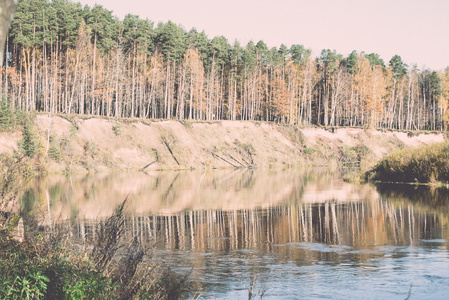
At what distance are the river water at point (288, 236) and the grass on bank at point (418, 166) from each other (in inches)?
196

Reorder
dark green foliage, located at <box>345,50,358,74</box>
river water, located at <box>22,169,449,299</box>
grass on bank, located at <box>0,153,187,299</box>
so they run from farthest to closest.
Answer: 1. dark green foliage, located at <box>345,50,358,74</box>
2. river water, located at <box>22,169,449,299</box>
3. grass on bank, located at <box>0,153,187,299</box>

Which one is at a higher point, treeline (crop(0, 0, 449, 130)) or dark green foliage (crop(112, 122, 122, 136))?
treeline (crop(0, 0, 449, 130))

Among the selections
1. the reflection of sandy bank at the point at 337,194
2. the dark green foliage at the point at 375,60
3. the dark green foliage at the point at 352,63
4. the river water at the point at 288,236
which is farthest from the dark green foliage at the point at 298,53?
the river water at the point at 288,236

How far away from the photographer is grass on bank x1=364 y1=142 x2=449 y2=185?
3881 centimetres

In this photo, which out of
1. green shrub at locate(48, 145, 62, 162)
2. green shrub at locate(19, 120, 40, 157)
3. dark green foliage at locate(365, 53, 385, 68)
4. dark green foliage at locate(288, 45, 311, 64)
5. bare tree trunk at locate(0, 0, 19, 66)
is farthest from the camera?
dark green foliage at locate(365, 53, 385, 68)

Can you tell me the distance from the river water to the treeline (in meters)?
42.5

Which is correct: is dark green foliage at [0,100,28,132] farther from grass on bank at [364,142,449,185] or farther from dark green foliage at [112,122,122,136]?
grass on bank at [364,142,449,185]

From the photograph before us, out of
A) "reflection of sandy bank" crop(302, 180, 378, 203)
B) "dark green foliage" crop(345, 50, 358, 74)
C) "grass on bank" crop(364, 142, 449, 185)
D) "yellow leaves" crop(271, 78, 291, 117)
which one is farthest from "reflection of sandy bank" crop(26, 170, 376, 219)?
"dark green foliage" crop(345, 50, 358, 74)

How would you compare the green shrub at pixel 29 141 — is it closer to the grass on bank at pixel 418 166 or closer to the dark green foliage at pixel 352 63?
the grass on bank at pixel 418 166

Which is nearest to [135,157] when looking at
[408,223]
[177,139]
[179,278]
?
[177,139]

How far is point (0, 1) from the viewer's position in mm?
5176

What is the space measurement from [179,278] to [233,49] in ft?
310

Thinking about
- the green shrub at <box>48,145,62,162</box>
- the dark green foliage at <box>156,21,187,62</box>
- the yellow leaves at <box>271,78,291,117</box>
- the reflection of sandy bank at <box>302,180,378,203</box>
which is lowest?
the reflection of sandy bank at <box>302,180,378,203</box>

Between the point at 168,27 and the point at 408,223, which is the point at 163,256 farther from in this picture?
the point at 168,27
